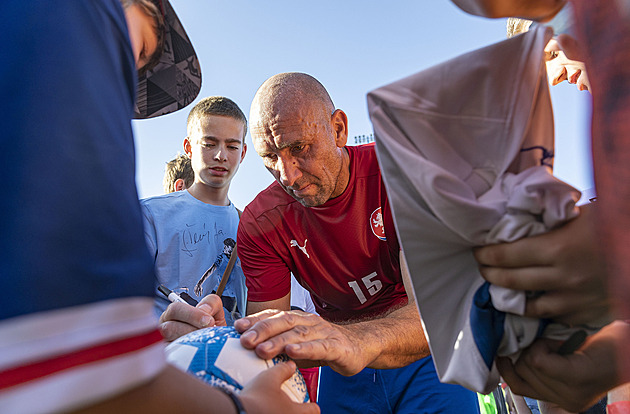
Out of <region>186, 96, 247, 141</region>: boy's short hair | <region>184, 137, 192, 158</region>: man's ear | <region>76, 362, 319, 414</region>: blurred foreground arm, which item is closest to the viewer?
<region>76, 362, 319, 414</region>: blurred foreground arm

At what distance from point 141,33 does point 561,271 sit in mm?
1178

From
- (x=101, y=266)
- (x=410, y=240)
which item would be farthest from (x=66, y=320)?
(x=410, y=240)

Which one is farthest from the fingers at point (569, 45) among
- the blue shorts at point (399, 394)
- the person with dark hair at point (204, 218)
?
the person with dark hair at point (204, 218)

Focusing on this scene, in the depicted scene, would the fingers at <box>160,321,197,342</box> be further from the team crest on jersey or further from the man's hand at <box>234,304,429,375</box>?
the team crest on jersey

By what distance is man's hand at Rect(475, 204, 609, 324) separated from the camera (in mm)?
976

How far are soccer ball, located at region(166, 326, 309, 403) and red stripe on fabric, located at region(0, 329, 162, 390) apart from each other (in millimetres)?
722

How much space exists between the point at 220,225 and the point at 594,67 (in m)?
3.31

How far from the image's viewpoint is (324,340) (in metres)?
1.65

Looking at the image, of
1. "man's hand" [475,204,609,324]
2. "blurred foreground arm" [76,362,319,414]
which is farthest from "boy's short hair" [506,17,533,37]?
"blurred foreground arm" [76,362,319,414]

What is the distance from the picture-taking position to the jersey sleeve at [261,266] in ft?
9.94

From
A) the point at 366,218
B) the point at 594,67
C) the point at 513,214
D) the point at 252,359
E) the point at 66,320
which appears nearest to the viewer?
the point at 66,320

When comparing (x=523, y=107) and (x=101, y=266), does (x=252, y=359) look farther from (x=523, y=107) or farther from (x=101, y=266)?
(x=523, y=107)

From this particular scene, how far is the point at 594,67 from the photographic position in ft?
2.58

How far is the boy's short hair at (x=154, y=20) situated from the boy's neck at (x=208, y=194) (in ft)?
8.81
